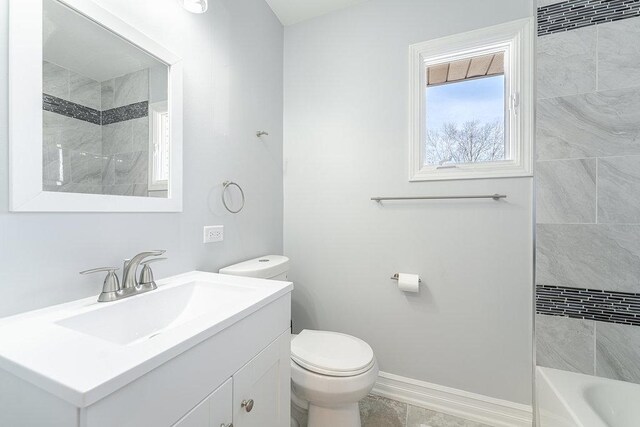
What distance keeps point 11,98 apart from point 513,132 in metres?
2.06

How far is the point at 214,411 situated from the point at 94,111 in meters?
1.04

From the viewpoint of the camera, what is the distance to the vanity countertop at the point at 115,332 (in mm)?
457

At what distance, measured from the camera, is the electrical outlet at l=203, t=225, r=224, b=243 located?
4.31ft

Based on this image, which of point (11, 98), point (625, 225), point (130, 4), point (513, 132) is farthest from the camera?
point (513, 132)

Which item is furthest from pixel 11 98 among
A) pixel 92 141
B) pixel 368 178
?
pixel 368 178

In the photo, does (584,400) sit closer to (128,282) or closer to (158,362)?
(158,362)

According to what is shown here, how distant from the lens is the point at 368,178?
1.75m

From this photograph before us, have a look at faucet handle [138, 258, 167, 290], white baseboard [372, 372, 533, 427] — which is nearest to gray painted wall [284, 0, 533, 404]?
white baseboard [372, 372, 533, 427]

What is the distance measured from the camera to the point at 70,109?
0.84 m

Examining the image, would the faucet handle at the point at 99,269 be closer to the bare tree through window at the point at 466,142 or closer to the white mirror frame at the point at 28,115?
the white mirror frame at the point at 28,115

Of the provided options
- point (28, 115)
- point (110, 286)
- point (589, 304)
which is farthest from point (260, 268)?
point (589, 304)

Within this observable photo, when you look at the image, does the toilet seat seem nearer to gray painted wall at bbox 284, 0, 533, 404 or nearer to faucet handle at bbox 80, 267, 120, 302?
gray painted wall at bbox 284, 0, 533, 404

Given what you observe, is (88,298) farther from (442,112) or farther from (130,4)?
(442,112)

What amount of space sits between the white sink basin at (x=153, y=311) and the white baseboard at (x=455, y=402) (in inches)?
51.0
